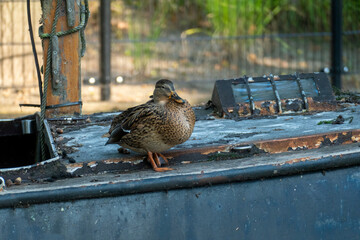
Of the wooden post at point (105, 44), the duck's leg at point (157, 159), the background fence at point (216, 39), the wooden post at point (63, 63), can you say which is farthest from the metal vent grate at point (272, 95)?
the background fence at point (216, 39)

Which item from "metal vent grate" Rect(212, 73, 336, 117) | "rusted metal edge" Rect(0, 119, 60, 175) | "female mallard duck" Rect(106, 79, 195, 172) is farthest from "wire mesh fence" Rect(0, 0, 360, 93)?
"female mallard duck" Rect(106, 79, 195, 172)

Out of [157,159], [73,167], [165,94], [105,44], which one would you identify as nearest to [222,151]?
[157,159]

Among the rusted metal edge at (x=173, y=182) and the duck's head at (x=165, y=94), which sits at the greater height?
the duck's head at (x=165, y=94)

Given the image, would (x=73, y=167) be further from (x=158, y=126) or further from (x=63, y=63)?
(x=63, y=63)

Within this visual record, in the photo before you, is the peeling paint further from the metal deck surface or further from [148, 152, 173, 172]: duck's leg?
[148, 152, 173, 172]: duck's leg

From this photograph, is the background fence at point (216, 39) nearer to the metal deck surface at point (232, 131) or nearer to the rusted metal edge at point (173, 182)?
the metal deck surface at point (232, 131)

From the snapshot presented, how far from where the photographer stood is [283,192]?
12.2 ft

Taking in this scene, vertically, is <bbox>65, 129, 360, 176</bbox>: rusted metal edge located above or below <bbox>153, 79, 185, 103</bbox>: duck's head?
below

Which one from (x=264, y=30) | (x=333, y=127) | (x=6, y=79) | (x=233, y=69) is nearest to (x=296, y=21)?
(x=264, y=30)

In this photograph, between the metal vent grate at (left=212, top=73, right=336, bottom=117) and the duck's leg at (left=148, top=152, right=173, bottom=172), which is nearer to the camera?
the duck's leg at (left=148, top=152, right=173, bottom=172)

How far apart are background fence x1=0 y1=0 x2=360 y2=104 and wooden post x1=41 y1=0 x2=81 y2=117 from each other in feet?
14.5

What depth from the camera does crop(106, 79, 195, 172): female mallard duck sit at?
11.9 feet

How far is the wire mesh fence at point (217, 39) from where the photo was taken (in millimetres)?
10109

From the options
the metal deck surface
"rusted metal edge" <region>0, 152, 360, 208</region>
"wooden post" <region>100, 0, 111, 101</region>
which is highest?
"wooden post" <region>100, 0, 111, 101</region>
